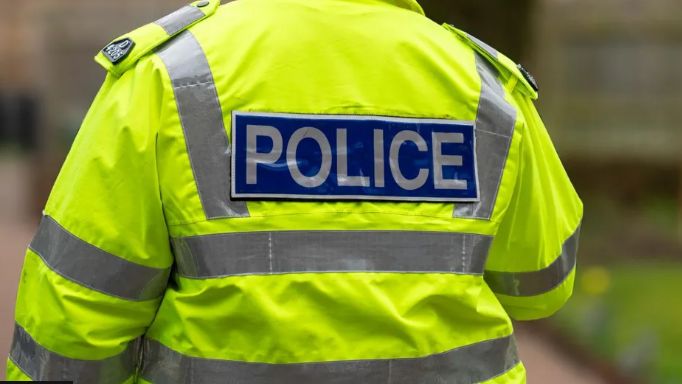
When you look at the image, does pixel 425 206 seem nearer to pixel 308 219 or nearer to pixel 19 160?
pixel 308 219

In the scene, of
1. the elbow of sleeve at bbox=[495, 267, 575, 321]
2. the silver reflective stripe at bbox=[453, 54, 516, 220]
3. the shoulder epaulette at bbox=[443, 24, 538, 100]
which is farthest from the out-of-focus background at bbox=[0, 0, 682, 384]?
the silver reflective stripe at bbox=[453, 54, 516, 220]

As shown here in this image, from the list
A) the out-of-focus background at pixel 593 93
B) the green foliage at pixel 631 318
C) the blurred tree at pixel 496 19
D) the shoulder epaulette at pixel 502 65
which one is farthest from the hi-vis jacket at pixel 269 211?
the out-of-focus background at pixel 593 93

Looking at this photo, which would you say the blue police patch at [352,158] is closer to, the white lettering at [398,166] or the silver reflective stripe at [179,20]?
the white lettering at [398,166]

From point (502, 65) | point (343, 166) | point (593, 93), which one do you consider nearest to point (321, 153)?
point (343, 166)

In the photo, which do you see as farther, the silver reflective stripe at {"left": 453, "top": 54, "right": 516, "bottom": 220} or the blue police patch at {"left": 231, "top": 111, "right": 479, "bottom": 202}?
the silver reflective stripe at {"left": 453, "top": 54, "right": 516, "bottom": 220}

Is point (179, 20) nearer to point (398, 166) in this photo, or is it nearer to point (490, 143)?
point (398, 166)

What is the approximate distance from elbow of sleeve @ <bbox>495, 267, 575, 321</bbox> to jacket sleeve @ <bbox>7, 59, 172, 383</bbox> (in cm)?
81

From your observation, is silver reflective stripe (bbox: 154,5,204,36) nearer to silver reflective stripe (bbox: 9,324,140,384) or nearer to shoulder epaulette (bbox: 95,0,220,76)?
shoulder epaulette (bbox: 95,0,220,76)

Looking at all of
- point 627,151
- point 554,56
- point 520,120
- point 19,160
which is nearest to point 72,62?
point 554,56

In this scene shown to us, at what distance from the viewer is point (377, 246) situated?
79.5 inches

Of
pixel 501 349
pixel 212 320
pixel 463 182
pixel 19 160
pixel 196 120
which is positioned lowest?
pixel 19 160

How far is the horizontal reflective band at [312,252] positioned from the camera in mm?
1950

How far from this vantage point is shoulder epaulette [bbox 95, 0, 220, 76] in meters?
1.98

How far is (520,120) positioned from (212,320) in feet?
2.41
